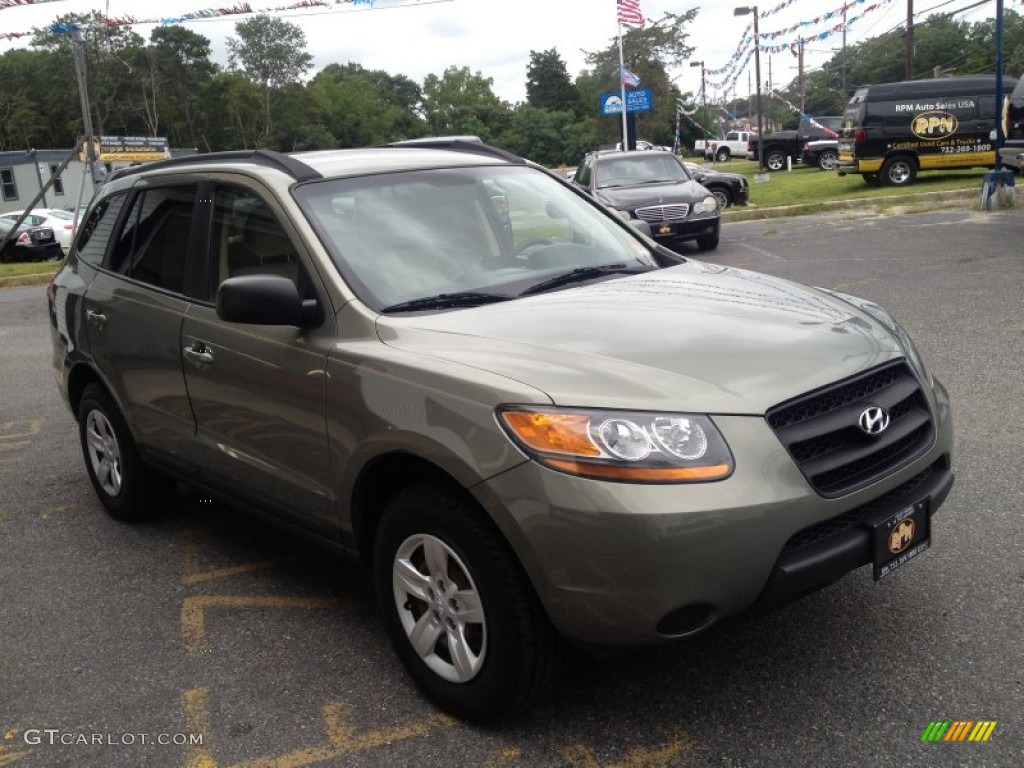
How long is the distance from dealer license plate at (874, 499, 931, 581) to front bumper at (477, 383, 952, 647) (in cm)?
16

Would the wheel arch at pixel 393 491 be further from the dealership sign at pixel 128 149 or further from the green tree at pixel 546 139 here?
the green tree at pixel 546 139

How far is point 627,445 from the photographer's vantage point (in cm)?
259

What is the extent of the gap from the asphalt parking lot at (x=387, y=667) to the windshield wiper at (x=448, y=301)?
4.00 feet

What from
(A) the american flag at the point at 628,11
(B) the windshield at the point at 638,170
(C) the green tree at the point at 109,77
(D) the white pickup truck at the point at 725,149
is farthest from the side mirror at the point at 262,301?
(C) the green tree at the point at 109,77

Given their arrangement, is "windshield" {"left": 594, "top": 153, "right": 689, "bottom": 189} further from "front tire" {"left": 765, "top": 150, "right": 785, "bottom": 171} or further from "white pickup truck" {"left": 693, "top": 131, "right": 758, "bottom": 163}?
"white pickup truck" {"left": 693, "top": 131, "right": 758, "bottom": 163}

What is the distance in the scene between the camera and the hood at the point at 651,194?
48.5 ft

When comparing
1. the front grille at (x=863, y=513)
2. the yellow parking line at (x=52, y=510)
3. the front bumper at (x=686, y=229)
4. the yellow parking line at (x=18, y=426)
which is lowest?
the yellow parking line at (x=52, y=510)

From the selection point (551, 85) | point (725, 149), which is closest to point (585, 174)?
point (725, 149)

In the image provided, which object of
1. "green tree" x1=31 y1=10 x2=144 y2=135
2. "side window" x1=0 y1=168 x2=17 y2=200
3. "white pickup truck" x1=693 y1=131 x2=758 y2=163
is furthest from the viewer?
"green tree" x1=31 y1=10 x2=144 y2=135

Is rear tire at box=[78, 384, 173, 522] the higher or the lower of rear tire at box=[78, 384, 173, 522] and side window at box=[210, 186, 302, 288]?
the lower

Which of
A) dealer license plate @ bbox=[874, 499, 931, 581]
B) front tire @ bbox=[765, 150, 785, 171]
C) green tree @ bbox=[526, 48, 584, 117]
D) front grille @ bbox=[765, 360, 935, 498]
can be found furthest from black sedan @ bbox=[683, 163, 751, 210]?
green tree @ bbox=[526, 48, 584, 117]

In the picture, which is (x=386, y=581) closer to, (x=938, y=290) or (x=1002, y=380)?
(x=1002, y=380)

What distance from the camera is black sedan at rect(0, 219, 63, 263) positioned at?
2550 centimetres

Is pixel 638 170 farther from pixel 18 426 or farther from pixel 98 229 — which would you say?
pixel 98 229
